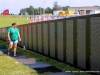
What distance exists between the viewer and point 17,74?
28.4ft

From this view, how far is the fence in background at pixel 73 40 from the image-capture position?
8539mm

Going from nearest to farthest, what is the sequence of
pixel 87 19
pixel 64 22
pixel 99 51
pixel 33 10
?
pixel 99 51, pixel 87 19, pixel 64 22, pixel 33 10

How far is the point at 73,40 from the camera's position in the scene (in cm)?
1009

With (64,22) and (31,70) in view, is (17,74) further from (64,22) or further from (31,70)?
(64,22)

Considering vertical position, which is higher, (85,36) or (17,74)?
(85,36)

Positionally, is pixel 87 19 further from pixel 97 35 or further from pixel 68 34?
pixel 68 34

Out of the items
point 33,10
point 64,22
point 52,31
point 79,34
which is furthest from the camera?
point 33,10

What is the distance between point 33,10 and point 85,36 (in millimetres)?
178034

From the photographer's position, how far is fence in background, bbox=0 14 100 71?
28.0ft

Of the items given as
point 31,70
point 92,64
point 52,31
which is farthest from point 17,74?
point 52,31

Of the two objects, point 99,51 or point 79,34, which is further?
point 79,34

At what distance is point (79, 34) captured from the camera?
31.3 ft

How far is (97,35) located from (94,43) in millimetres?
314

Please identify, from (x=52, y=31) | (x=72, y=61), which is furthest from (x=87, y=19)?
(x=52, y=31)
